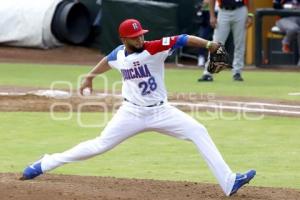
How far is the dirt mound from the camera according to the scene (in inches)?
292

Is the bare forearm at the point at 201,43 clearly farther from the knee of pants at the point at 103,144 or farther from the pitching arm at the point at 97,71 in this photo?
the knee of pants at the point at 103,144


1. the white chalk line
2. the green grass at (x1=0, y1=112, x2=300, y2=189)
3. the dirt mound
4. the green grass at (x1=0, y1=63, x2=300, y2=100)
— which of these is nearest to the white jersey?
the dirt mound

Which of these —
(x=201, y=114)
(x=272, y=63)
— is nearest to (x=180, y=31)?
(x=272, y=63)

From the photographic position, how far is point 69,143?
10.3m

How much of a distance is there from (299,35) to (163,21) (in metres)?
2.94

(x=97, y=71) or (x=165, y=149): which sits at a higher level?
(x=97, y=71)

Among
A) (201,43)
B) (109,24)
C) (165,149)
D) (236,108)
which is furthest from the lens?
(109,24)

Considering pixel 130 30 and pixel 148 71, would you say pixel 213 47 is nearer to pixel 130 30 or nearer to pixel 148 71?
pixel 148 71

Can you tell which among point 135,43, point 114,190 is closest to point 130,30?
point 135,43

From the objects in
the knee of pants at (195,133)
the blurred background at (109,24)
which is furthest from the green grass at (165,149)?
the blurred background at (109,24)

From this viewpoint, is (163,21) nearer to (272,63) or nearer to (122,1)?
(122,1)

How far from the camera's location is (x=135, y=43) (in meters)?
7.49

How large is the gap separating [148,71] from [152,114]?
357 mm

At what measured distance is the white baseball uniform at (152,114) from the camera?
7430 millimetres
